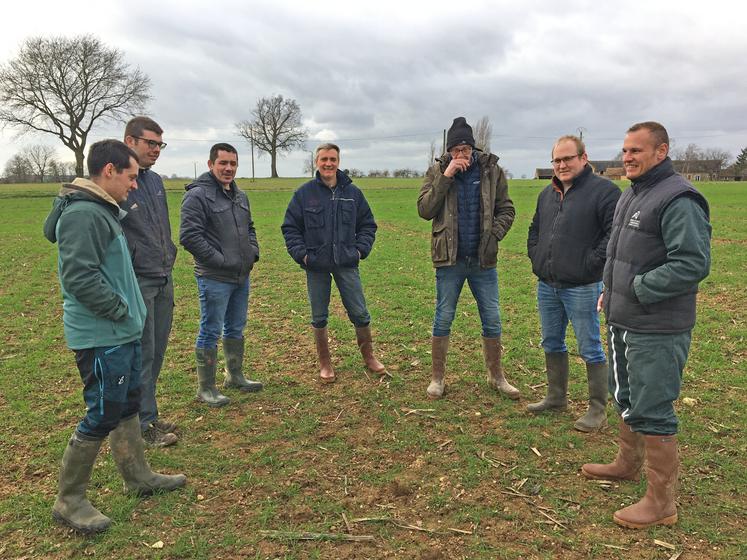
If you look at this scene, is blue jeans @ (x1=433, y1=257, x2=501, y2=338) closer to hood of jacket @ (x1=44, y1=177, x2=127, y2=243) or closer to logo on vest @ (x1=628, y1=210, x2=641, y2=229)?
logo on vest @ (x1=628, y1=210, x2=641, y2=229)

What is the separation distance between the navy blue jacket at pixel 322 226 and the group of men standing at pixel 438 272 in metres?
0.02

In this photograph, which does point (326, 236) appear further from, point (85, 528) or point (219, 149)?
point (85, 528)

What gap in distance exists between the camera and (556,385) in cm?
487

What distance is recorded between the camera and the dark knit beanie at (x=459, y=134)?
494 cm

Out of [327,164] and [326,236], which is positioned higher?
[327,164]

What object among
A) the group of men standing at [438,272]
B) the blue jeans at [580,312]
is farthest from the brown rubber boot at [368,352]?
the blue jeans at [580,312]

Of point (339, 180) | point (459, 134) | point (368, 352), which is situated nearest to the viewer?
point (459, 134)

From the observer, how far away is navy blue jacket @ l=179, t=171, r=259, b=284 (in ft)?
15.9

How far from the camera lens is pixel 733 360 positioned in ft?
19.6

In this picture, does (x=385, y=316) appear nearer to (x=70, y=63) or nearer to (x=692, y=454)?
(x=692, y=454)

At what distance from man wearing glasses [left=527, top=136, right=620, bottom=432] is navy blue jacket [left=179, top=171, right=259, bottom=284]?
2.89 metres

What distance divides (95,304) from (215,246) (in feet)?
6.56

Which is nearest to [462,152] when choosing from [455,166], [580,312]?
[455,166]

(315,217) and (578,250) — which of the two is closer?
(578,250)
